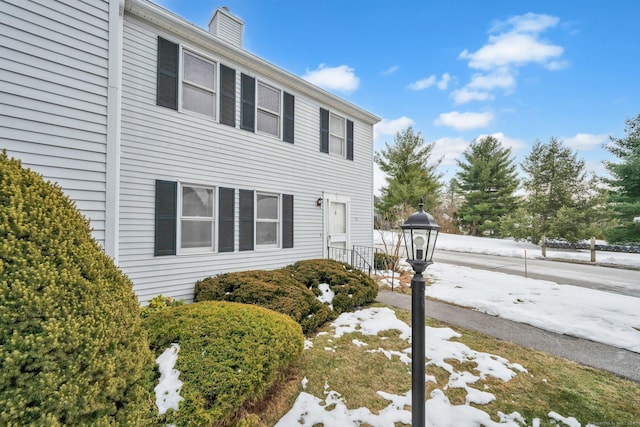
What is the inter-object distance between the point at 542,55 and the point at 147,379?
12152 mm

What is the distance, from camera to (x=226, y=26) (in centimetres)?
650

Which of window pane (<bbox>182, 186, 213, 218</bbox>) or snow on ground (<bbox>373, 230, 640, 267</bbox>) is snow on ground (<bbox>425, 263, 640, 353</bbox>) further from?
window pane (<bbox>182, 186, 213, 218</bbox>)

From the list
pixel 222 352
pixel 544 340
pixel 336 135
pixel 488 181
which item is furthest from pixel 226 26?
pixel 488 181

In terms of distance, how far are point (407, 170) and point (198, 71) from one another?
1719cm

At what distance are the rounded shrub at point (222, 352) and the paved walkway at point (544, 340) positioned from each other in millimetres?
3349

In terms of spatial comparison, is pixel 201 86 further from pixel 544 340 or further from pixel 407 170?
pixel 407 170

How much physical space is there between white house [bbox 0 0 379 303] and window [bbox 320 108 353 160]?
0.04 m

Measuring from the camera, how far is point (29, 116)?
9.80 ft

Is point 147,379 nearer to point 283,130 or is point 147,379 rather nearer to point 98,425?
point 98,425

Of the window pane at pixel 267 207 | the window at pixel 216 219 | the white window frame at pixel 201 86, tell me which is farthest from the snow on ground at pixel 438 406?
the white window frame at pixel 201 86

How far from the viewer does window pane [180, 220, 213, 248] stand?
5.32 m

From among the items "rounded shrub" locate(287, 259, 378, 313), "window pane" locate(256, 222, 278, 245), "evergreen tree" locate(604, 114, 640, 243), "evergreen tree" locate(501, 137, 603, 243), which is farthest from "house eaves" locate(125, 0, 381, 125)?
"evergreen tree" locate(501, 137, 603, 243)

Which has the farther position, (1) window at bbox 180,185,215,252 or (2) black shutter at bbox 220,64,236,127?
(2) black shutter at bbox 220,64,236,127

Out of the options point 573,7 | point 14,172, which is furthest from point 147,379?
point 573,7
